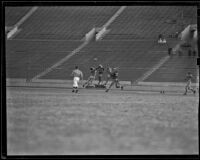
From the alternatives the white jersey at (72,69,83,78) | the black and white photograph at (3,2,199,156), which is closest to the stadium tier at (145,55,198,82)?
the black and white photograph at (3,2,199,156)

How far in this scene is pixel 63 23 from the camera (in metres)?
12.9

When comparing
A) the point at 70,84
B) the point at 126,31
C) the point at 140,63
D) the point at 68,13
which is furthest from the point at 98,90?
the point at 68,13

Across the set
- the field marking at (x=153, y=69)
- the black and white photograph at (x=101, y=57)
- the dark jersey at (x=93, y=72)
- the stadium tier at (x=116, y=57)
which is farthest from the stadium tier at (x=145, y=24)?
the dark jersey at (x=93, y=72)

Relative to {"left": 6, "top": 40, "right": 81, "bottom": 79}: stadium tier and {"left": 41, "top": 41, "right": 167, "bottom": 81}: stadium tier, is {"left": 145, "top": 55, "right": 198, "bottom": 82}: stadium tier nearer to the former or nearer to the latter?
{"left": 41, "top": 41, "right": 167, "bottom": 81}: stadium tier

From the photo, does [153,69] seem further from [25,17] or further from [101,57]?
[25,17]

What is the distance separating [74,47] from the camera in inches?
457

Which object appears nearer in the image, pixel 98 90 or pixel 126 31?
pixel 98 90

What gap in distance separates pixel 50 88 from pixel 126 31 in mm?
3331

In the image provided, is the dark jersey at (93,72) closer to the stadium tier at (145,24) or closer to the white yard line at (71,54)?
the white yard line at (71,54)

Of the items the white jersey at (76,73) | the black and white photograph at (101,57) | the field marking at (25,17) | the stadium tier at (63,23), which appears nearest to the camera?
the black and white photograph at (101,57)

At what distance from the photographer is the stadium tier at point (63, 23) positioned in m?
12.1

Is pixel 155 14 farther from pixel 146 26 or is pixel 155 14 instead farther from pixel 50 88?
pixel 50 88

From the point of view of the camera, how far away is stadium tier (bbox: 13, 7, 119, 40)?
1213 centimetres

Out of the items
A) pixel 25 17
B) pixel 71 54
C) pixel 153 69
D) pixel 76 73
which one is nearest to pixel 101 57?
pixel 71 54
